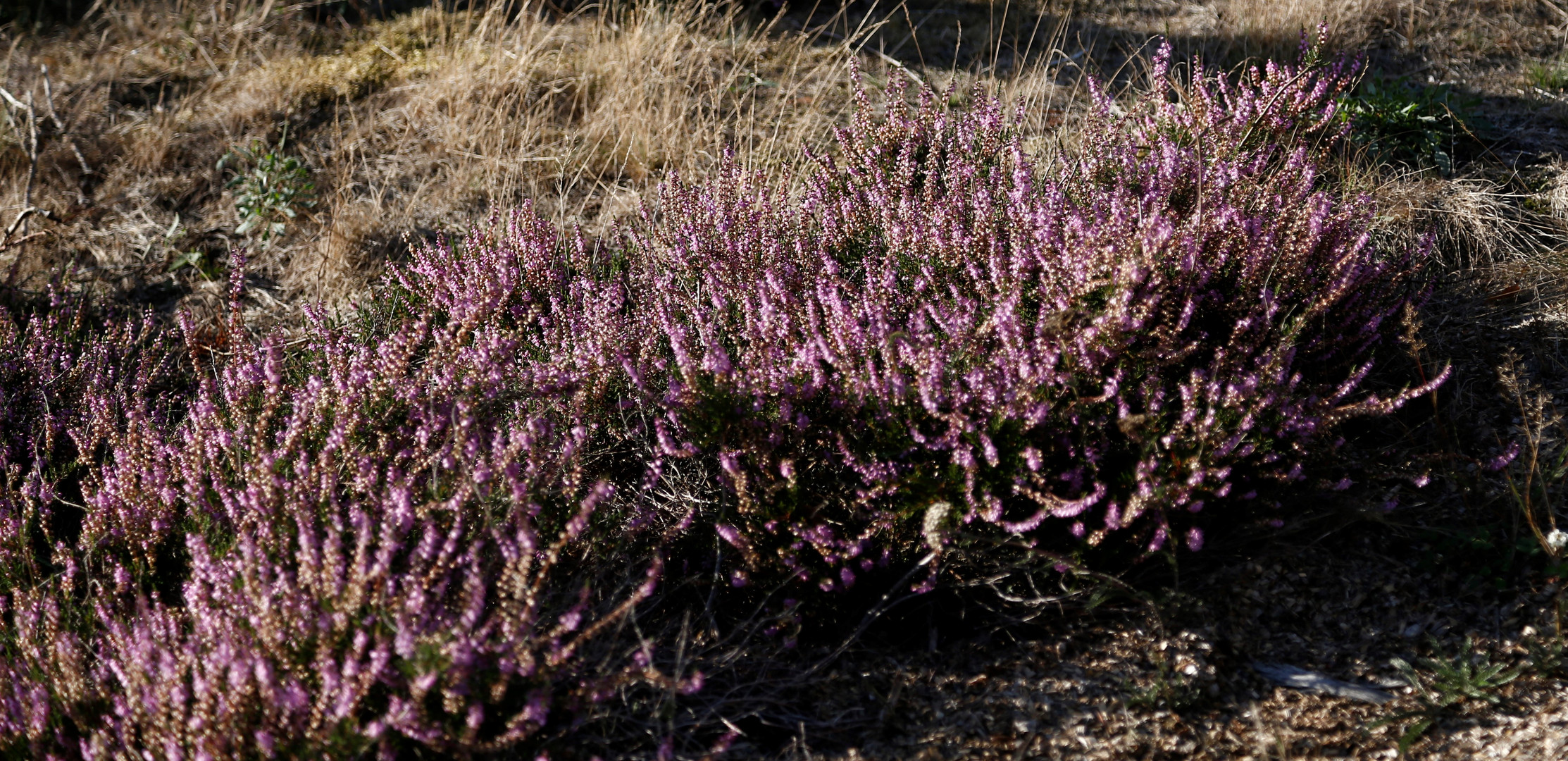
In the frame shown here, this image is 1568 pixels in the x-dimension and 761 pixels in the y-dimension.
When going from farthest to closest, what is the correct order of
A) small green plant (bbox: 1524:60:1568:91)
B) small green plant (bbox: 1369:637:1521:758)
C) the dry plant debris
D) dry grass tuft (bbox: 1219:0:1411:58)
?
dry grass tuft (bbox: 1219:0:1411:58) < small green plant (bbox: 1524:60:1568:91) < the dry plant debris < small green plant (bbox: 1369:637:1521:758)

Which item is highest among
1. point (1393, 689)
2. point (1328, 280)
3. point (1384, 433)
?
point (1328, 280)

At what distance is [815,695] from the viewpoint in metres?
2.47

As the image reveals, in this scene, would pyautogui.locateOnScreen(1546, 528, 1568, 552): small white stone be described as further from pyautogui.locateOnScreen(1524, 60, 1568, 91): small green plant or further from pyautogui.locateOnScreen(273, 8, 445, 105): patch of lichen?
pyautogui.locateOnScreen(273, 8, 445, 105): patch of lichen

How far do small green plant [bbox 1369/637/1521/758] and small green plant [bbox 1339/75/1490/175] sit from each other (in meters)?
2.03

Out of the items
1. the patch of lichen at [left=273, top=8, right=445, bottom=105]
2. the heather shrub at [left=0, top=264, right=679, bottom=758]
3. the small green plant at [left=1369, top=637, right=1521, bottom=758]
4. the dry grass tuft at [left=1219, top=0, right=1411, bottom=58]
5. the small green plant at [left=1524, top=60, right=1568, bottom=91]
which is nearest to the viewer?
the heather shrub at [left=0, top=264, right=679, bottom=758]

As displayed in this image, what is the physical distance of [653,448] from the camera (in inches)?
116

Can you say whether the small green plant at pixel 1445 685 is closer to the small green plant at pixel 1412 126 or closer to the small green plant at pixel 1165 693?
the small green plant at pixel 1165 693

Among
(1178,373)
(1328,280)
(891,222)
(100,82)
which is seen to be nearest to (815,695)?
(1178,373)

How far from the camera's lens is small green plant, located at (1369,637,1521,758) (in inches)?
89.0

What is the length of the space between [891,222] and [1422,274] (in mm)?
1685

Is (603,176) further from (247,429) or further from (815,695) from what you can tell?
(815,695)

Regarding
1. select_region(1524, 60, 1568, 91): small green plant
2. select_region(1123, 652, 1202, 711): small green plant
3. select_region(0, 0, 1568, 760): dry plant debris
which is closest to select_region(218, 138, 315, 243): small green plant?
select_region(0, 0, 1568, 760): dry plant debris

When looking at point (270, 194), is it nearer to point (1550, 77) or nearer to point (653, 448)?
point (653, 448)

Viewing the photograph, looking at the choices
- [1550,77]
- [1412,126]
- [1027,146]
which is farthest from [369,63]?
[1550,77]
